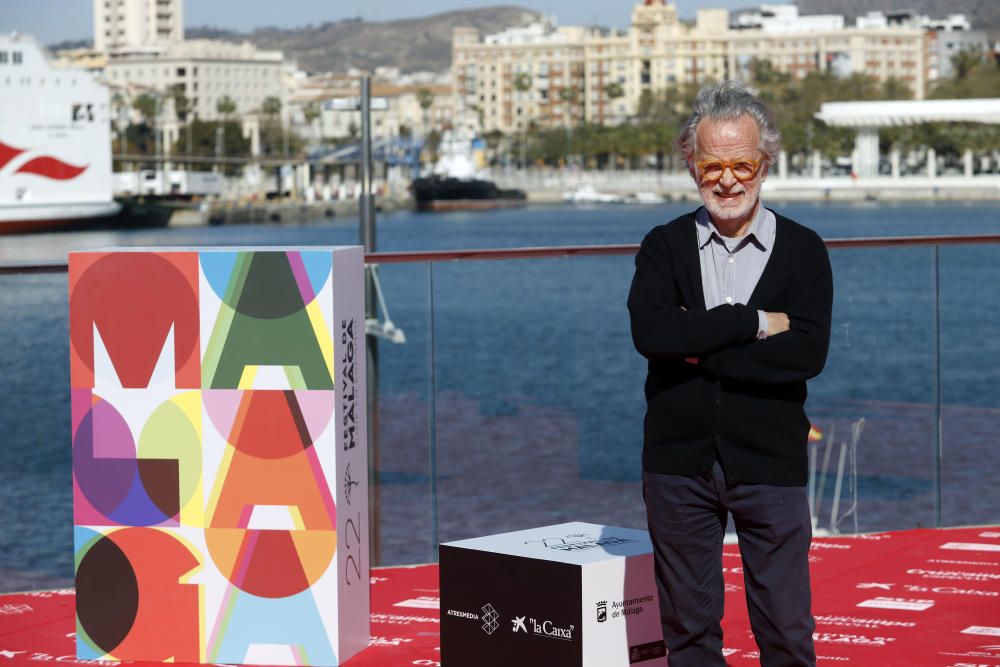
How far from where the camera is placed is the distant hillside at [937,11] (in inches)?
6865

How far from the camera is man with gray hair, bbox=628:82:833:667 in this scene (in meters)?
2.43

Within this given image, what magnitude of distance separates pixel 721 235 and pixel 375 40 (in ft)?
599

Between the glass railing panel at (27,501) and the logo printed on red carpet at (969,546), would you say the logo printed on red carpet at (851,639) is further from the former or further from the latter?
the glass railing panel at (27,501)

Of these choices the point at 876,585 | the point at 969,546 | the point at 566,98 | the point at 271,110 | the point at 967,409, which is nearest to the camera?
the point at 876,585

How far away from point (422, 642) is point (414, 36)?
17941cm

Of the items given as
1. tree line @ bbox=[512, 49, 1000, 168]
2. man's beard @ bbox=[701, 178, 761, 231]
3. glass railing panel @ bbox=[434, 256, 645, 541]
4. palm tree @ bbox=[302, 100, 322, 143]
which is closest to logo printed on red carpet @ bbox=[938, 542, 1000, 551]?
man's beard @ bbox=[701, 178, 761, 231]

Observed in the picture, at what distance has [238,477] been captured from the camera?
3.35 m

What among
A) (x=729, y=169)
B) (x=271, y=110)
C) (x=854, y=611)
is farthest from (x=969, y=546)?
(x=271, y=110)

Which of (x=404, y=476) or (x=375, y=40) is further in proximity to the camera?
(x=375, y=40)

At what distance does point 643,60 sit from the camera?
14262 cm

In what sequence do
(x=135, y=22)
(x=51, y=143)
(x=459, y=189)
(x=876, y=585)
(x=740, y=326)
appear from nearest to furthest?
(x=740, y=326) → (x=876, y=585) → (x=51, y=143) → (x=459, y=189) → (x=135, y=22)

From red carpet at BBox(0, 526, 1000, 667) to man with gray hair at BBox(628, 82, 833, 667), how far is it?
88cm

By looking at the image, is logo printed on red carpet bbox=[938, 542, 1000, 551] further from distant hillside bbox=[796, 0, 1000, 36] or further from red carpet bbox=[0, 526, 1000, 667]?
distant hillside bbox=[796, 0, 1000, 36]

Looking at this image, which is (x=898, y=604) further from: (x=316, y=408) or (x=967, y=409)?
(x=967, y=409)
